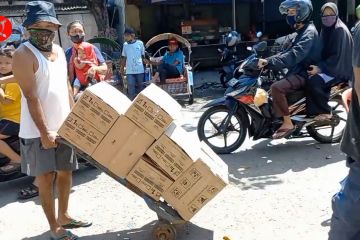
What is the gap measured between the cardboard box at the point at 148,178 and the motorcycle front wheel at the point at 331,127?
299cm

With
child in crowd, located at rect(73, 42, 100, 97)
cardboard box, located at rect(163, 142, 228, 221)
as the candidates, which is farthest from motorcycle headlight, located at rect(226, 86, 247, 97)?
cardboard box, located at rect(163, 142, 228, 221)

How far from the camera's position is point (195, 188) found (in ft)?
10.5

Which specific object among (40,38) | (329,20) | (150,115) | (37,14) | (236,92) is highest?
(37,14)

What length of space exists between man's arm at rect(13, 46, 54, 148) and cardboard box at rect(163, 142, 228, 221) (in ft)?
3.24

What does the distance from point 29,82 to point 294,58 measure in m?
3.22

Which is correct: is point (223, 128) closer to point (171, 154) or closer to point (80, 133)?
point (171, 154)

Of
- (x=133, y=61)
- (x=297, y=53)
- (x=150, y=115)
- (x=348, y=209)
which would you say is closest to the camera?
(x=348, y=209)

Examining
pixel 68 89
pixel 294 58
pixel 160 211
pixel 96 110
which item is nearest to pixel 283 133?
pixel 294 58

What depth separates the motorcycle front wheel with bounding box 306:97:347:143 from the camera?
5.62 meters

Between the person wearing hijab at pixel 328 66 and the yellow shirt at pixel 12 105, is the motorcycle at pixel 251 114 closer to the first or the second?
the person wearing hijab at pixel 328 66

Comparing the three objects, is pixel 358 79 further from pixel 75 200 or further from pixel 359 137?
pixel 75 200

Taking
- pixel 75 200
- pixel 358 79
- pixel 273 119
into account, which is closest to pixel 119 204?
pixel 75 200

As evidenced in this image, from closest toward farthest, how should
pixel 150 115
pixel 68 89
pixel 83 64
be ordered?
pixel 150 115, pixel 68 89, pixel 83 64

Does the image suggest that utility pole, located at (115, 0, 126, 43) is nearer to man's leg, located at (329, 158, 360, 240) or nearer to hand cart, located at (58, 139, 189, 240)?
hand cart, located at (58, 139, 189, 240)
